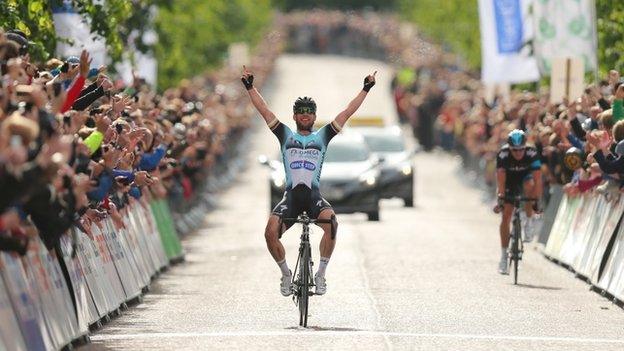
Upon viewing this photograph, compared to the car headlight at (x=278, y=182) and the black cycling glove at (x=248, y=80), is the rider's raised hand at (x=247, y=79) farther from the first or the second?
the car headlight at (x=278, y=182)

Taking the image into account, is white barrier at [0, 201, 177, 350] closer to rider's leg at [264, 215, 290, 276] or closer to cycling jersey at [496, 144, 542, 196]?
rider's leg at [264, 215, 290, 276]

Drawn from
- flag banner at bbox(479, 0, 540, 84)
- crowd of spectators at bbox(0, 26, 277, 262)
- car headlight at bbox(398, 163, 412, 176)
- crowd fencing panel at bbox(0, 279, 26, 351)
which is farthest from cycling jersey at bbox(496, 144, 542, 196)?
car headlight at bbox(398, 163, 412, 176)

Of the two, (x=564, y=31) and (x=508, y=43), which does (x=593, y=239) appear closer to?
(x=564, y=31)

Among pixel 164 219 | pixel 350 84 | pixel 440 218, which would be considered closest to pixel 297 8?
pixel 350 84

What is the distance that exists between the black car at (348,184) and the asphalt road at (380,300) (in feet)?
1.27

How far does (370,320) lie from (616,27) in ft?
50.2

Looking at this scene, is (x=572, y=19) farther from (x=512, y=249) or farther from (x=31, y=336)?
(x=31, y=336)

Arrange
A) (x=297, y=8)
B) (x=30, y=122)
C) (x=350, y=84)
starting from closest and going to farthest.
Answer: (x=30, y=122) < (x=350, y=84) < (x=297, y=8)

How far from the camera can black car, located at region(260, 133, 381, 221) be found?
35406mm

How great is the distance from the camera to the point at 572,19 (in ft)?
105

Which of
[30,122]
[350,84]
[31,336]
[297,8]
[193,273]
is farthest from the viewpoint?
[297,8]

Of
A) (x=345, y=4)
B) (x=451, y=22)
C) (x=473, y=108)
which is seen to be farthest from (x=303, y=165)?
(x=345, y=4)

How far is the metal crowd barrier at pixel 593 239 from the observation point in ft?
70.0

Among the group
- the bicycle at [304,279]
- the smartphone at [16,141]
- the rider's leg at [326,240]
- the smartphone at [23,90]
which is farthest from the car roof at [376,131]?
the smartphone at [16,141]
